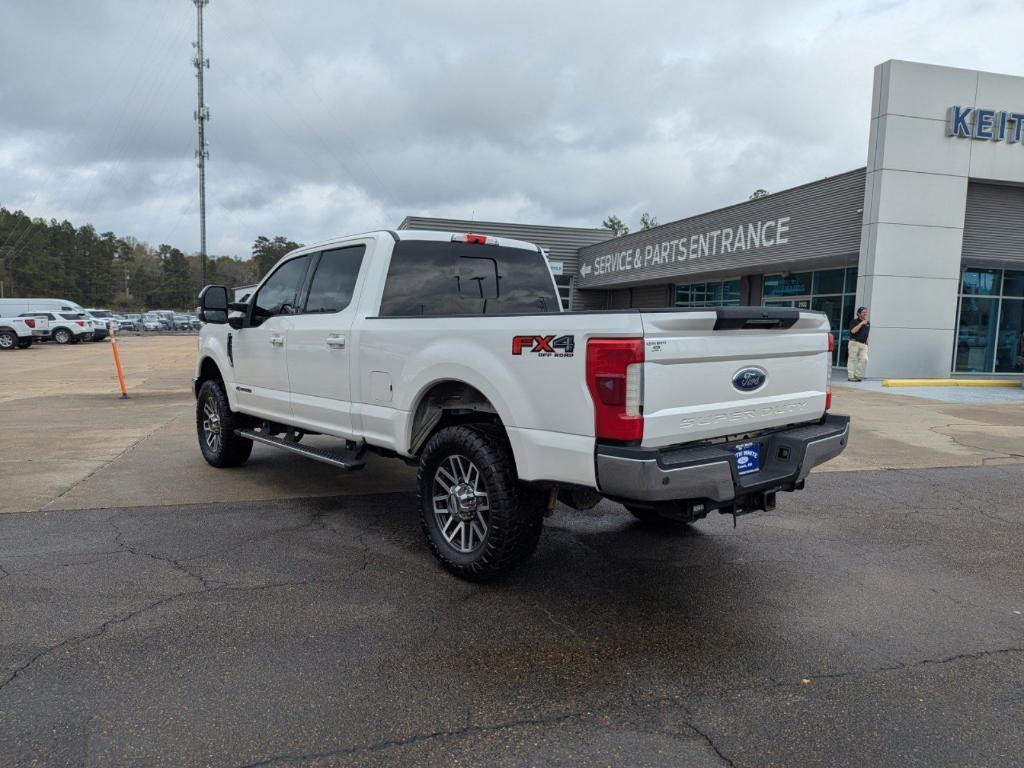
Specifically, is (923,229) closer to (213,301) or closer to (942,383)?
(942,383)

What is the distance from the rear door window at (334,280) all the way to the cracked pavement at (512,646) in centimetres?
166

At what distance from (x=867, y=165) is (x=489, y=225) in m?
16.3

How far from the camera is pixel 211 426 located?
729 centimetres

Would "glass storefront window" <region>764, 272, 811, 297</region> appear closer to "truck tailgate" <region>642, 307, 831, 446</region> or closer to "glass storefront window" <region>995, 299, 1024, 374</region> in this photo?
"glass storefront window" <region>995, 299, 1024, 374</region>

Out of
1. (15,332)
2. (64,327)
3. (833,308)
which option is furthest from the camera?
(64,327)

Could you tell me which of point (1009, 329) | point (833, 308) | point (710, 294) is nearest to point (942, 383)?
point (833, 308)

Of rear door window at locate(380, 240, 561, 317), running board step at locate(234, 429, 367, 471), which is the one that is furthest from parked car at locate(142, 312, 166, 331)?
rear door window at locate(380, 240, 561, 317)

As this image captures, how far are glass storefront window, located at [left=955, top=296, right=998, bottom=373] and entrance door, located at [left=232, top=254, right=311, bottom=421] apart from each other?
19.1m

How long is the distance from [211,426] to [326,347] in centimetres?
275

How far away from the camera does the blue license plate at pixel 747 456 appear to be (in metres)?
3.77

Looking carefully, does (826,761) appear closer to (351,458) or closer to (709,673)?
(709,673)

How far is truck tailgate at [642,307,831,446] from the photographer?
3389mm

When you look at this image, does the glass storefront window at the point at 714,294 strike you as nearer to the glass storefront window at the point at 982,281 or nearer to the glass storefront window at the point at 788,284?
the glass storefront window at the point at 788,284

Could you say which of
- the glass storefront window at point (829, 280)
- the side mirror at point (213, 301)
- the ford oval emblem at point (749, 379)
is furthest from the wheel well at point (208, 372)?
the glass storefront window at point (829, 280)
